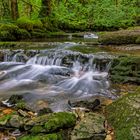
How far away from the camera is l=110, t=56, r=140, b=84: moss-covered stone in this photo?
6870 mm

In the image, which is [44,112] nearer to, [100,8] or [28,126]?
[28,126]

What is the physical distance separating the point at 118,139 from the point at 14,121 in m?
1.45

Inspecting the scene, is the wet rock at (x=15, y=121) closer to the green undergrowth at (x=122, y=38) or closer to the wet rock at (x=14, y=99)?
the wet rock at (x=14, y=99)

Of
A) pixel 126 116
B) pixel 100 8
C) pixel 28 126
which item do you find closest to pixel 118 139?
pixel 126 116

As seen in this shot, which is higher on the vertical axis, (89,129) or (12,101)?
(89,129)

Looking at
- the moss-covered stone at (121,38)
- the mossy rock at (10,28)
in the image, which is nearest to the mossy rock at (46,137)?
the moss-covered stone at (121,38)

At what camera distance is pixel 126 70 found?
7.15m

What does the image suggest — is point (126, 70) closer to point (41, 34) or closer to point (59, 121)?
point (59, 121)

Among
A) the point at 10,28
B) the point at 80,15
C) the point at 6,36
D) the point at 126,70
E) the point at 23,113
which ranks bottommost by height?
the point at 23,113

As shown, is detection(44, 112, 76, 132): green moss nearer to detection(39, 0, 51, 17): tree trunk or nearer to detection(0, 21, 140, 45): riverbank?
detection(0, 21, 140, 45): riverbank

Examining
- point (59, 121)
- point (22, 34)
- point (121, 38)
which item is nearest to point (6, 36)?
point (22, 34)

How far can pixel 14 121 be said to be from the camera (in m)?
4.18

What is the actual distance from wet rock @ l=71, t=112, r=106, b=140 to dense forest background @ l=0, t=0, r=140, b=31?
10882 millimetres

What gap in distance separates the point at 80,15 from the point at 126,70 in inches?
512
